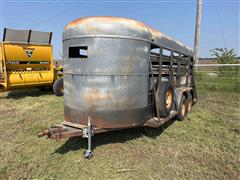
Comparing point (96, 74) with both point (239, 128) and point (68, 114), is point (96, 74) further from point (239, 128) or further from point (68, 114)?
point (239, 128)

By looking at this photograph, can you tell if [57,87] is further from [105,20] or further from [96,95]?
[105,20]

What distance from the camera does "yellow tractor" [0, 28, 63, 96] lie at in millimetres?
6883

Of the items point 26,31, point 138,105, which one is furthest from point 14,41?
point 138,105

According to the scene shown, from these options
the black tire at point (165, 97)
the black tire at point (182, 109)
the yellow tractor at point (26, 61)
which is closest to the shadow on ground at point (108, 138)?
the black tire at point (165, 97)

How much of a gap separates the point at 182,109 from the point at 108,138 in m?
2.24

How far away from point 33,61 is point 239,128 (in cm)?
735

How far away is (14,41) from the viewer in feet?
23.4

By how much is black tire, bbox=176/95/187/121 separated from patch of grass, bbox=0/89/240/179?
162 millimetres

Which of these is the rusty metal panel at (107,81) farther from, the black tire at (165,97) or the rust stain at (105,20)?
the black tire at (165,97)

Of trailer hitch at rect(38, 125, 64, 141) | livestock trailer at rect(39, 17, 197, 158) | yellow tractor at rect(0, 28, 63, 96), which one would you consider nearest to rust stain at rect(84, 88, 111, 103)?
livestock trailer at rect(39, 17, 197, 158)

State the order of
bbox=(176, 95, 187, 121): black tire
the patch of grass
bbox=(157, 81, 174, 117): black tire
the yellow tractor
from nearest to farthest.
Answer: the patch of grass < bbox=(157, 81, 174, 117): black tire < bbox=(176, 95, 187, 121): black tire < the yellow tractor

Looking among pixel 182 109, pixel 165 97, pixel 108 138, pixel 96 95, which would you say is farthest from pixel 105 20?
pixel 182 109

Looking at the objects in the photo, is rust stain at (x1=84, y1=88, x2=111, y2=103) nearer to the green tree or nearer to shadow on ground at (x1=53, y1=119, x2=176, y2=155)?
shadow on ground at (x1=53, y1=119, x2=176, y2=155)

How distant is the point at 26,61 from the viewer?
7547 mm
